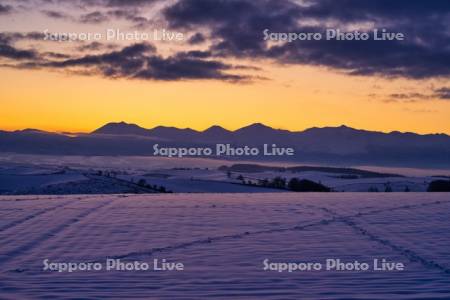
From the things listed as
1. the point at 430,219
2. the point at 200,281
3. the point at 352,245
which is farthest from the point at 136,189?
the point at 200,281

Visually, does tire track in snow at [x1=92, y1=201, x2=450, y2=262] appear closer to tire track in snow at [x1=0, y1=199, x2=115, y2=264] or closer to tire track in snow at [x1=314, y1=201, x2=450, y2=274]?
tire track in snow at [x1=314, y1=201, x2=450, y2=274]

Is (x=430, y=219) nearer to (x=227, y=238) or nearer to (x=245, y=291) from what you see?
(x=227, y=238)

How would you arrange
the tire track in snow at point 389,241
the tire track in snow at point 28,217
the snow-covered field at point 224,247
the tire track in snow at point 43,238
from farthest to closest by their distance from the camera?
the tire track in snow at point 28,217, the tire track in snow at point 43,238, the tire track in snow at point 389,241, the snow-covered field at point 224,247

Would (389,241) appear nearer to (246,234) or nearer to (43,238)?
(246,234)

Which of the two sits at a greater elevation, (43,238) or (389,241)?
(43,238)

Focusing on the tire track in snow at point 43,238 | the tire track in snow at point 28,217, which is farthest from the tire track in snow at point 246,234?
the tire track in snow at point 28,217

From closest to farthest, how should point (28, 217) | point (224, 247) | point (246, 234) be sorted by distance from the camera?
1. point (224, 247)
2. point (246, 234)
3. point (28, 217)

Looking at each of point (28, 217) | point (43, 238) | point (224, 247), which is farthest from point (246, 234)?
point (28, 217)

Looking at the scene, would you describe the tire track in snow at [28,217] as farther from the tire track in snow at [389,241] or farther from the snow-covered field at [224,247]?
the tire track in snow at [389,241]

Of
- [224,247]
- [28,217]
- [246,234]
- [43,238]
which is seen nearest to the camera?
[224,247]
